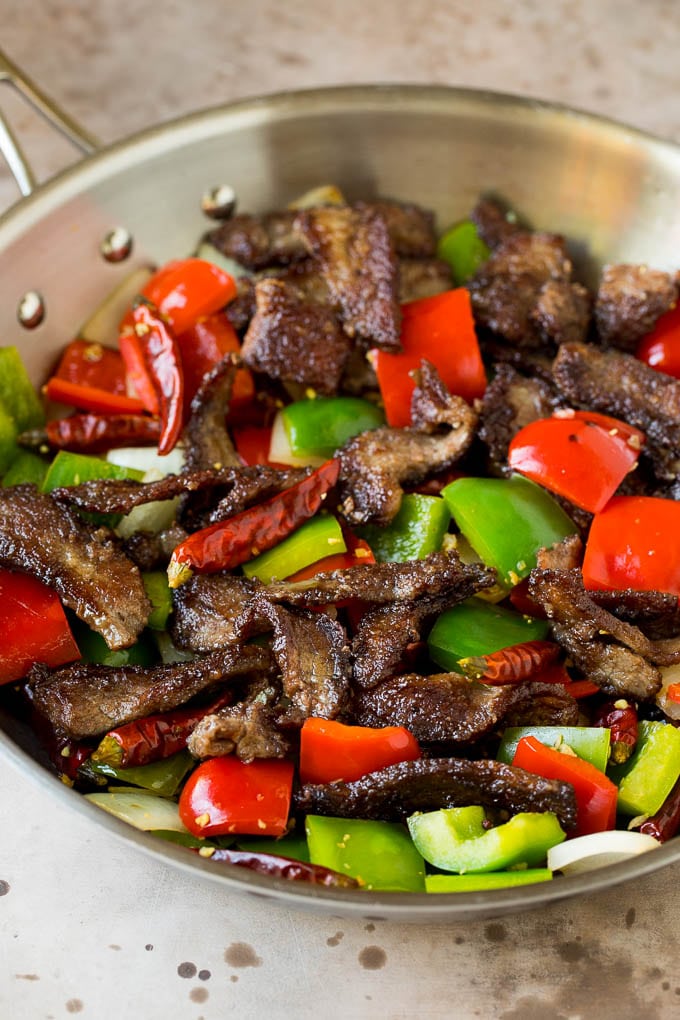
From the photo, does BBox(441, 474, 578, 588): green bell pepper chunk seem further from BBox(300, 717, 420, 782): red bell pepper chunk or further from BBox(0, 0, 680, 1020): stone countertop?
BBox(0, 0, 680, 1020): stone countertop

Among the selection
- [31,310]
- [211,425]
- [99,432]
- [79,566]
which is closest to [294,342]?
[211,425]

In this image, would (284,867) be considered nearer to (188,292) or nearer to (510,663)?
(510,663)

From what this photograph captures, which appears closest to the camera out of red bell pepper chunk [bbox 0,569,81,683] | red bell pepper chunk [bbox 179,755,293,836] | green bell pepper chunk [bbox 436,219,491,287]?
red bell pepper chunk [bbox 179,755,293,836]

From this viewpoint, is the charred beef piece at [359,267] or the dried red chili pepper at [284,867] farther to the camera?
the charred beef piece at [359,267]

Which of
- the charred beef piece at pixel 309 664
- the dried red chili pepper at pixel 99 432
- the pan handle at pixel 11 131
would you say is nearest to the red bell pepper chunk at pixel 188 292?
the dried red chili pepper at pixel 99 432

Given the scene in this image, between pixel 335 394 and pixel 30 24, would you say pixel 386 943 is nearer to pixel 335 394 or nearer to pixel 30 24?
pixel 335 394

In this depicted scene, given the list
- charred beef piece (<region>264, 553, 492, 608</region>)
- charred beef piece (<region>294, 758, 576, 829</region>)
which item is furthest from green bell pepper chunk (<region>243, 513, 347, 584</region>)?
charred beef piece (<region>294, 758, 576, 829</region>)

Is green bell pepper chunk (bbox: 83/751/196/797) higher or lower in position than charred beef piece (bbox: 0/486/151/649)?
lower

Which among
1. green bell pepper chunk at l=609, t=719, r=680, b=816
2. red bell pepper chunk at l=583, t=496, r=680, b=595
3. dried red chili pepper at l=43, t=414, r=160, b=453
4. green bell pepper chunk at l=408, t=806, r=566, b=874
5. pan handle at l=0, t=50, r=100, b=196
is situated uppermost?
pan handle at l=0, t=50, r=100, b=196

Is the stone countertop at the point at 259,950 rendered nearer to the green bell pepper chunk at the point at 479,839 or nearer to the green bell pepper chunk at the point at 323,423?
the green bell pepper chunk at the point at 479,839
